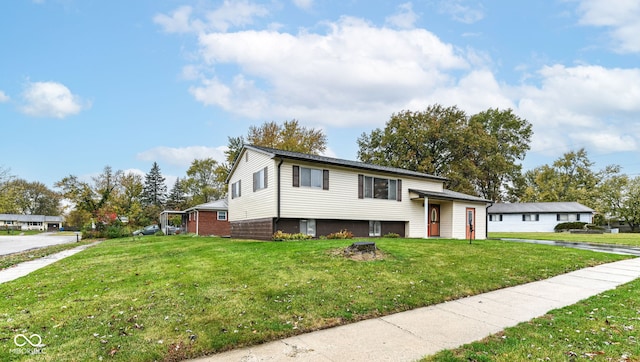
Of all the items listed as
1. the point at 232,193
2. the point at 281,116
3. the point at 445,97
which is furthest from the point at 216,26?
the point at 445,97

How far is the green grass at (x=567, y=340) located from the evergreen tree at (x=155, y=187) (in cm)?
7324

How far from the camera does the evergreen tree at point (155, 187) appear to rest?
69750 mm

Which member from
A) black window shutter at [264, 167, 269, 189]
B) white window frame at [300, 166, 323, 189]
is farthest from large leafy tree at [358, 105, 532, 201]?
black window shutter at [264, 167, 269, 189]

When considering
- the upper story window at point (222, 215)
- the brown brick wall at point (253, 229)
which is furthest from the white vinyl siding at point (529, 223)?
the brown brick wall at point (253, 229)

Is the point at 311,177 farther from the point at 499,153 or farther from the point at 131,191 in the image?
the point at 131,191

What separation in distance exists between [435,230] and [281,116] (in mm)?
23368

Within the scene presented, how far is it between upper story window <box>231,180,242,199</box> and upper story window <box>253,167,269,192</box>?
3058mm

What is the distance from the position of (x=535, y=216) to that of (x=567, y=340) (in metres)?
47.0

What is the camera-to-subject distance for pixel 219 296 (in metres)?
5.94

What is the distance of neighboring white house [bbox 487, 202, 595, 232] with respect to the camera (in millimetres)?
42781

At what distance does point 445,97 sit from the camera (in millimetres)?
39094

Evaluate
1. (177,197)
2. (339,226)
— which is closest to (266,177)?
(339,226)

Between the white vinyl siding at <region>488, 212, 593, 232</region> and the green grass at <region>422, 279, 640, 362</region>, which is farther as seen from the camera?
the white vinyl siding at <region>488, 212, 593, 232</region>

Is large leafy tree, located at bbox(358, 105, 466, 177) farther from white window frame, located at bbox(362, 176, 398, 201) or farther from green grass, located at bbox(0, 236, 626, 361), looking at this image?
green grass, located at bbox(0, 236, 626, 361)
